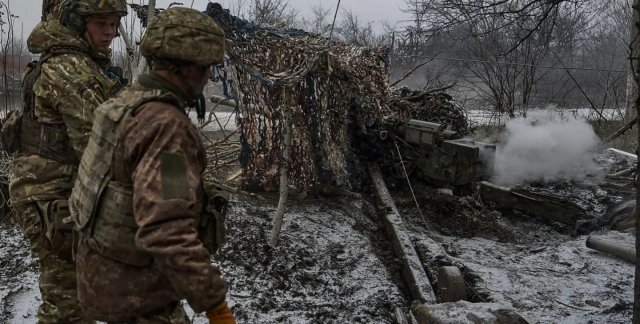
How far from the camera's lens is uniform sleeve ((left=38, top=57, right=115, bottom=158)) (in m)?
2.82

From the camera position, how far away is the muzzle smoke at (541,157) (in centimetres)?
966

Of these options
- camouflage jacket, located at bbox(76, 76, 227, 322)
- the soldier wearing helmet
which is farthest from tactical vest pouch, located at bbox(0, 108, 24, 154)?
camouflage jacket, located at bbox(76, 76, 227, 322)

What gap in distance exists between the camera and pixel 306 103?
580 cm

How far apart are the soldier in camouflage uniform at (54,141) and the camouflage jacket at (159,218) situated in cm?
103

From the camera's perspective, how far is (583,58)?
111 feet

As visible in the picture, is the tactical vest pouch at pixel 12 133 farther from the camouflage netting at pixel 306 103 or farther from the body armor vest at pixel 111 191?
the camouflage netting at pixel 306 103

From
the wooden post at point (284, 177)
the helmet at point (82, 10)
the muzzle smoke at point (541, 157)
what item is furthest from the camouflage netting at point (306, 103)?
the muzzle smoke at point (541, 157)

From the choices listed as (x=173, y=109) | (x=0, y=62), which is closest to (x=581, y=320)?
(x=173, y=109)

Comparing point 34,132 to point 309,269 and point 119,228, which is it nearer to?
point 119,228

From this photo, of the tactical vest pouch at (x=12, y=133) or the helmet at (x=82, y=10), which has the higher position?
the helmet at (x=82, y=10)

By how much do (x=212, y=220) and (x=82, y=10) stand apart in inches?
61.5

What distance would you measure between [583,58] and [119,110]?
120 feet

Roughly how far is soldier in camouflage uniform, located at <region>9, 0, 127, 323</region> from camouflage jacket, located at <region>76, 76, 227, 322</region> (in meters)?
1.03

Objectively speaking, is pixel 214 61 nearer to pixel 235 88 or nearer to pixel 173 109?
pixel 173 109
